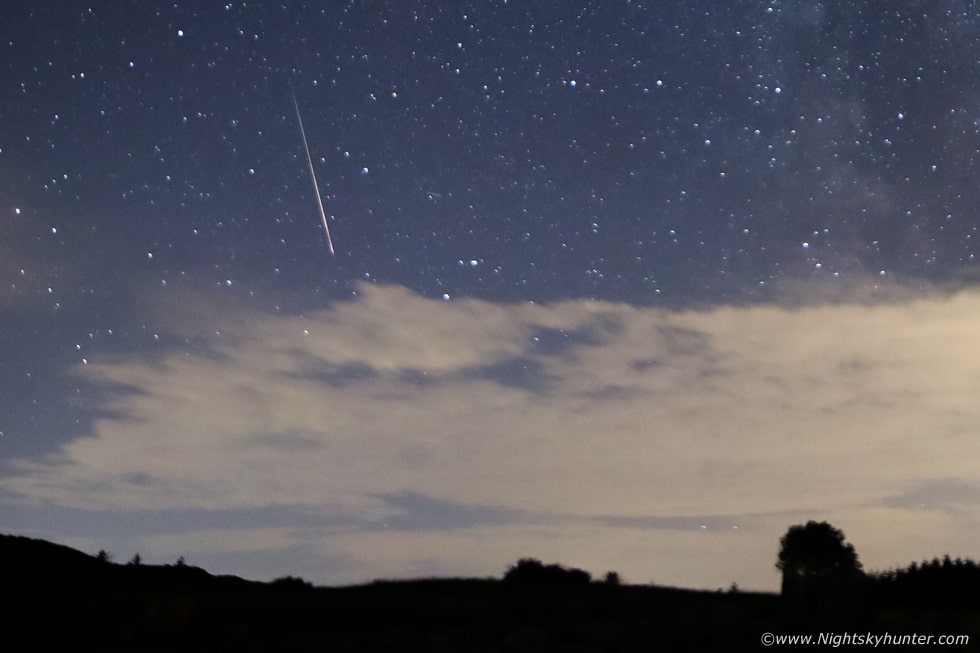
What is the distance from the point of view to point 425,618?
26312 mm

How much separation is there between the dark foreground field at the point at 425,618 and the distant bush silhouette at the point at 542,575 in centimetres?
311

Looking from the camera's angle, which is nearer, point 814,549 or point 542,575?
point 542,575

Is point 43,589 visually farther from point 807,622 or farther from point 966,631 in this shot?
point 966,631

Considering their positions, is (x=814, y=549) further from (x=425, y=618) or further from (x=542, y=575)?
(x=425, y=618)

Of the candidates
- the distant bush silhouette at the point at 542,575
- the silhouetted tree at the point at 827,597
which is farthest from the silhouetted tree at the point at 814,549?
the silhouetted tree at the point at 827,597

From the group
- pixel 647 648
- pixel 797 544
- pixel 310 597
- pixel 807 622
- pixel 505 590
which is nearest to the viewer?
pixel 647 648

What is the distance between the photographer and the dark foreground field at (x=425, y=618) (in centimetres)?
2077

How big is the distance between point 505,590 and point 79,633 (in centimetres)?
1611

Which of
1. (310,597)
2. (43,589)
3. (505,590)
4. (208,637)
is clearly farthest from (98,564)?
(208,637)

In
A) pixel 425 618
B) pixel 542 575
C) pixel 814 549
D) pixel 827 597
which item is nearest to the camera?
pixel 827 597

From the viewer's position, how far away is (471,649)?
20.3 metres

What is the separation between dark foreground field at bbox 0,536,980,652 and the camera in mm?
20766

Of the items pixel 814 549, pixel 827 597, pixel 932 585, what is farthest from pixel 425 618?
pixel 814 549

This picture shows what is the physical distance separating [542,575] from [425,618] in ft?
47.5
